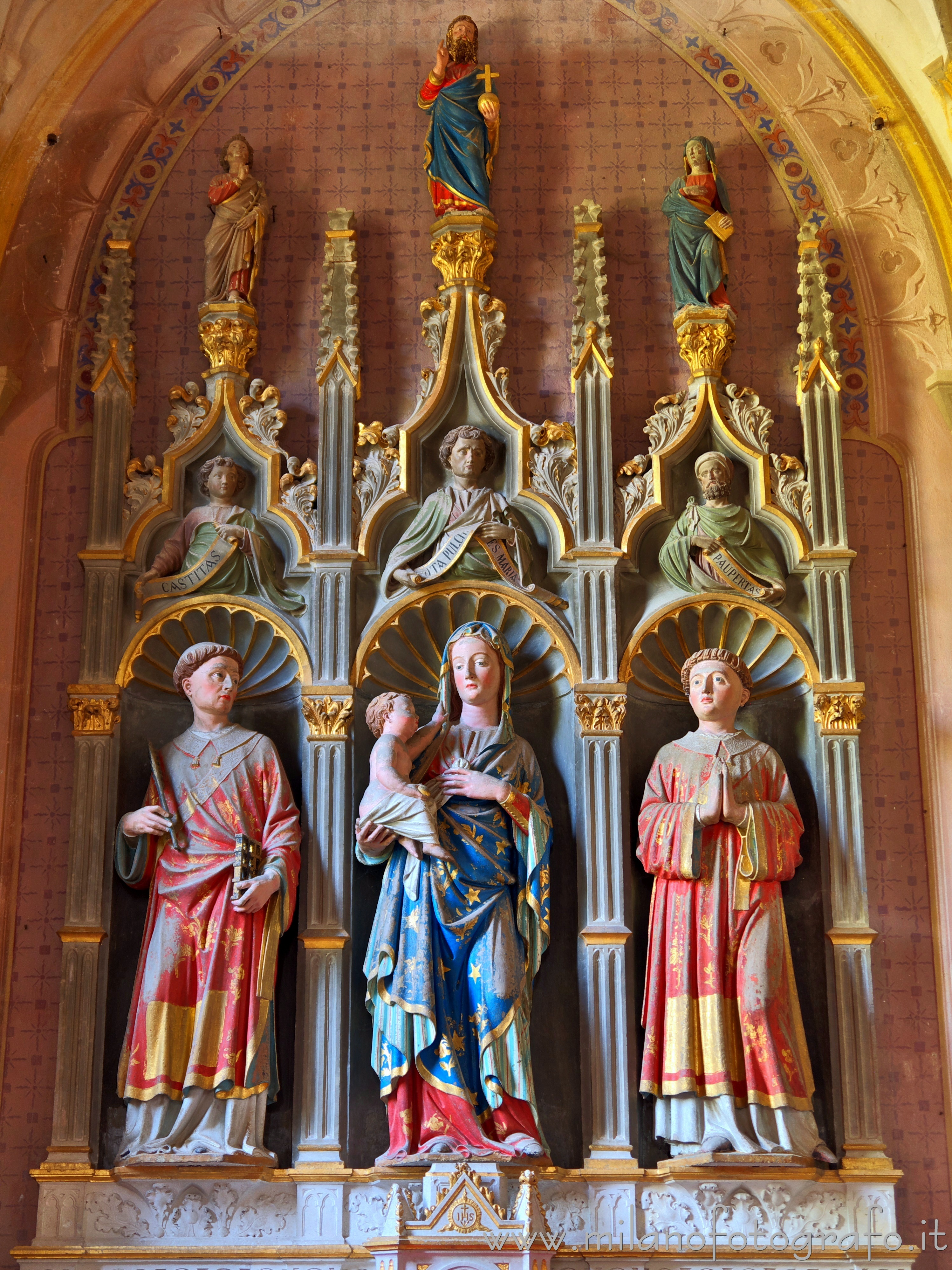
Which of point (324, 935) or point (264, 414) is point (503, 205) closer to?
point (264, 414)

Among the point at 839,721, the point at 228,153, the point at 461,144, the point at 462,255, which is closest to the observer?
the point at 839,721

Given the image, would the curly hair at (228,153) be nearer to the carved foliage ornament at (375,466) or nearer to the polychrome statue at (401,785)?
the carved foliage ornament at (375,466)

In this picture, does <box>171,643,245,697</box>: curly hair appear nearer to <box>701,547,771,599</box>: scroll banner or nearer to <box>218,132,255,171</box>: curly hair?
<box>701,547,771,599</box>: scroll banner

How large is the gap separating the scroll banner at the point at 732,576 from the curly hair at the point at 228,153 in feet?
13.6

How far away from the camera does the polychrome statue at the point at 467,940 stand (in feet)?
34.8

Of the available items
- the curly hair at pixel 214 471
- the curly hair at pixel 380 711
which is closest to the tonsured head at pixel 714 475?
the curly hair at pixel 380 711

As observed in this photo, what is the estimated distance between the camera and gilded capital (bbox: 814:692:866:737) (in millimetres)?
11625

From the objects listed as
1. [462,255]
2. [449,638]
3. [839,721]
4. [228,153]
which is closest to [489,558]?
[449,638]

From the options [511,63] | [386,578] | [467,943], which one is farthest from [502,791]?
[511,63]

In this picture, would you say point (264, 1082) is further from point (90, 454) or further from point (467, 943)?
point (90, 454)

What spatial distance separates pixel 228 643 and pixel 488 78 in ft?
13.8

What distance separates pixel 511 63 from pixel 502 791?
532cm

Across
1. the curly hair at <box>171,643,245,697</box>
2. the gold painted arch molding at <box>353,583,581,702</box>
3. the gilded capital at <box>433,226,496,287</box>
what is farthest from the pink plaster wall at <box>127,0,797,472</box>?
the curly hair at <box>171,643,245,697</box>

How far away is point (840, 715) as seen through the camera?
1163 cm
